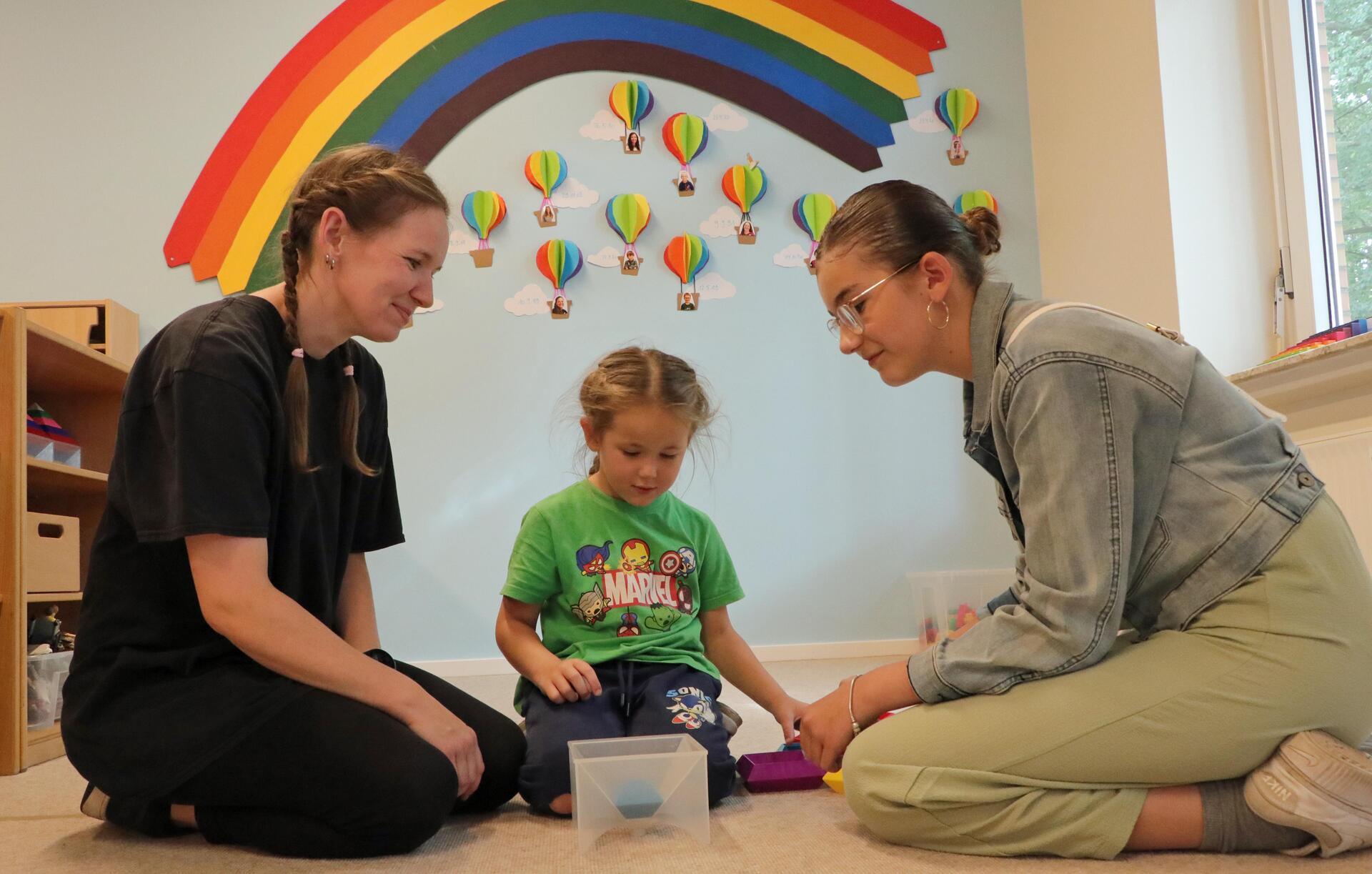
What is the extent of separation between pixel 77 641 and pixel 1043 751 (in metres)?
1.00

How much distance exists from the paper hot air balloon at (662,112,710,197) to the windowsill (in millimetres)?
1566

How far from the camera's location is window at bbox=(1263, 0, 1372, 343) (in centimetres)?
250

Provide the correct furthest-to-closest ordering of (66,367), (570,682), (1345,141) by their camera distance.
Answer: (1345,141) < (66,367) < (570,682)

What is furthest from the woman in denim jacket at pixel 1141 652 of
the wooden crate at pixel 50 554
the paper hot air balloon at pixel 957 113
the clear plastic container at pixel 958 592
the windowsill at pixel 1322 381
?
the paper hot air balloon at pixel 957 113

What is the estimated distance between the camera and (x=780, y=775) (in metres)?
1.41

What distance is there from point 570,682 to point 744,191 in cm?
210

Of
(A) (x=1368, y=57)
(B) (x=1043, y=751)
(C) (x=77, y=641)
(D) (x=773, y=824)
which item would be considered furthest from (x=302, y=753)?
(A) (x=1368, y=57)

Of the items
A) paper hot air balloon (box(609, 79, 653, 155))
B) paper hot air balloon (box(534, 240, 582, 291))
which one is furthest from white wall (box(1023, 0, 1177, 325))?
paper hot air balloon (box(534, 240, 582, 291))

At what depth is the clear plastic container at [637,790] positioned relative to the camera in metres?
1.14

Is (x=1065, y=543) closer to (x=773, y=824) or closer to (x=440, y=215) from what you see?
(x=773, y=824)

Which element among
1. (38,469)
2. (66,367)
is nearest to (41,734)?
(38,469)

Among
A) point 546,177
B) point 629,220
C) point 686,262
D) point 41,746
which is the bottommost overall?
point 41,746

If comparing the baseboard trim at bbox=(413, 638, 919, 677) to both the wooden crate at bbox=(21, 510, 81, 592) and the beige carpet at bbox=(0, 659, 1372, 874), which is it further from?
the beige carpet at bbox=(0, 659, 1372, 874)

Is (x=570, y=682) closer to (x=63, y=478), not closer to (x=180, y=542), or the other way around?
(x=180, y=542)
